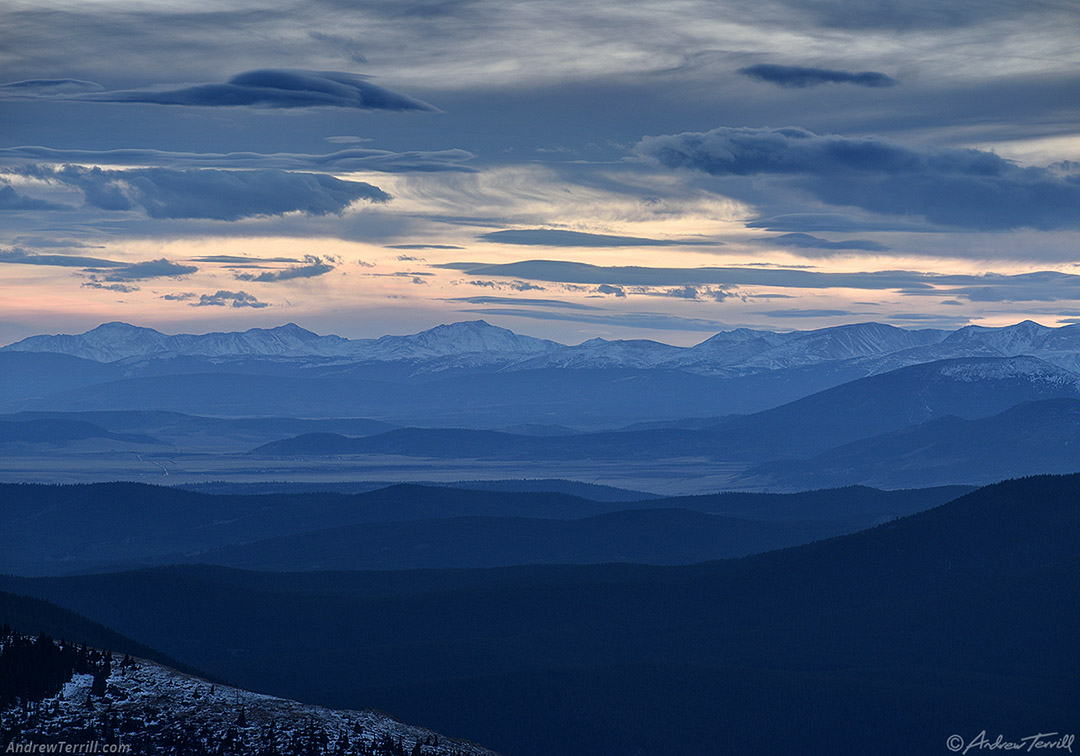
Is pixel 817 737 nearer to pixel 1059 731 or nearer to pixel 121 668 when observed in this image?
pixel 1059 731

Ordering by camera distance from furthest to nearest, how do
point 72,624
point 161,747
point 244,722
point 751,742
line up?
point 751,742 < point 72,624 < point 244,722 < point 161,747

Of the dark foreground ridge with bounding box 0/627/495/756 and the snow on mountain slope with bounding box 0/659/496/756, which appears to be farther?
the snow on mountain slope with bounding box 0/659/496/756

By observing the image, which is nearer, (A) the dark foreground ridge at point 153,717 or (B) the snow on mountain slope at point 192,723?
(A) the dark foreground ridge at point 153,717

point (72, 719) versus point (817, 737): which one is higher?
point (72, 719)

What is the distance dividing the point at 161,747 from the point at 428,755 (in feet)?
63.5

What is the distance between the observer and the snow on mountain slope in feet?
282

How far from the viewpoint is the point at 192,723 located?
89.9 metres

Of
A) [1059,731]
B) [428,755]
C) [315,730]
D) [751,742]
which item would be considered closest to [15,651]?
[315,730]

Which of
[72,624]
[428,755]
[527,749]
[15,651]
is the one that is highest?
[15,651]

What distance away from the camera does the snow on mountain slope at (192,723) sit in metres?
85.9

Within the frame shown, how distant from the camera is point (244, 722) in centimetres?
9138

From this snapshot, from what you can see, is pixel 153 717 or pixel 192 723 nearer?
A: pixel 192 723

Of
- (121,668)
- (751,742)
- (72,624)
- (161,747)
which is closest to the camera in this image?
(161,747)

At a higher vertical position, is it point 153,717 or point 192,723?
point 153,717
